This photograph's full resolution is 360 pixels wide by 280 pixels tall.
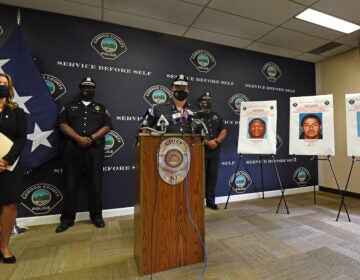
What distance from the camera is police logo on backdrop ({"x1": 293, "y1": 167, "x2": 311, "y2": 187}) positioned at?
4.29 m

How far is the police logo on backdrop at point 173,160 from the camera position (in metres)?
1.54

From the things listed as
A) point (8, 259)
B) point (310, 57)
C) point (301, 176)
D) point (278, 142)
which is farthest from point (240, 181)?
point (8, 259)

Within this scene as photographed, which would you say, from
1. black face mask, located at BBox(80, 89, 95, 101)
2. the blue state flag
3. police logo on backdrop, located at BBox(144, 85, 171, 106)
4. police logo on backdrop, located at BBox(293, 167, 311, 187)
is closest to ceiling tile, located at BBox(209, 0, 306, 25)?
police logo on backdrop, located at BBox(144, 85, 171, 106)

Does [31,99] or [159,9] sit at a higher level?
[159,9]

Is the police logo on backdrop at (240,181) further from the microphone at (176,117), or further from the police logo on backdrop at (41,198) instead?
the police logo on backdrop at (41,198)

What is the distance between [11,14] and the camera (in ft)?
8.55

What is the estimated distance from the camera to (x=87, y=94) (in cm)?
266

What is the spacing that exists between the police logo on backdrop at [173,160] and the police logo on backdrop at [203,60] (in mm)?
2344

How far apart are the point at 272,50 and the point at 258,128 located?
1.77 meters

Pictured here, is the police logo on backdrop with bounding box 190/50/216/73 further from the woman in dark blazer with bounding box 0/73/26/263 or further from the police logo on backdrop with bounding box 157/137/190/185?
the woman in dark blazer with bounding box 0/73/26/263

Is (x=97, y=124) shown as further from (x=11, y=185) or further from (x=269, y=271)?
(x=269, y=271)

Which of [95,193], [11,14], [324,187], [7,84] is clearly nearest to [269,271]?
[95,193]

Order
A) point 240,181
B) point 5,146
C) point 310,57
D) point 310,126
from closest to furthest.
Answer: point 5,146
point 310,126
point 240,181
point 310,57

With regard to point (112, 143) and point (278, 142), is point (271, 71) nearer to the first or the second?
point (278, 142)
